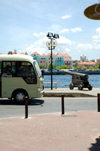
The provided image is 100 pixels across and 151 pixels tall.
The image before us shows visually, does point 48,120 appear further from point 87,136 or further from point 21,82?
point 21,82

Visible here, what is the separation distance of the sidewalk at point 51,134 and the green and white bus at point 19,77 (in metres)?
4.01

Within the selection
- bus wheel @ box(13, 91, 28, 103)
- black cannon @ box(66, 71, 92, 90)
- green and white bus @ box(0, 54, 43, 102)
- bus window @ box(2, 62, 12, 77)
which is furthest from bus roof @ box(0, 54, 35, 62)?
black cannon @ box(66, 71, 92, 90)

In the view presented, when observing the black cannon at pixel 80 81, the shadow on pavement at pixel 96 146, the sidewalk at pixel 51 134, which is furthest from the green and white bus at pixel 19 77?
the black cannon at pixel 80 81

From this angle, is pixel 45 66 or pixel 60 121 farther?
pixel 45 66

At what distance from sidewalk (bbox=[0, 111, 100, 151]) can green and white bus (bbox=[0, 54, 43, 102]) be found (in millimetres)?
4006

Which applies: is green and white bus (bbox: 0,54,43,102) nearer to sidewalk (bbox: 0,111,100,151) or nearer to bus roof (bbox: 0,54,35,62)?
bus roof (bbox: 0,54,35,62)

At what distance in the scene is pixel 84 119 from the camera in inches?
332

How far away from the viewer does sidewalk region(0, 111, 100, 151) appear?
5.23 meters

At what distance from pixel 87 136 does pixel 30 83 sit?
685 cm

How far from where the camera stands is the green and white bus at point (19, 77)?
492 inches

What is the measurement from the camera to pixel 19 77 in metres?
12.6

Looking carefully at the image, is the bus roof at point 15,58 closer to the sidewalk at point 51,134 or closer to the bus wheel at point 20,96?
the bus wheel at point 20,96

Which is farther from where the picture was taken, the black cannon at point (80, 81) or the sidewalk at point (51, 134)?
the black cannon at point (80, 81)

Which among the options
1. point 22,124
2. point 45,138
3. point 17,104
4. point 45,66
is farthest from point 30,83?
point 45,66
